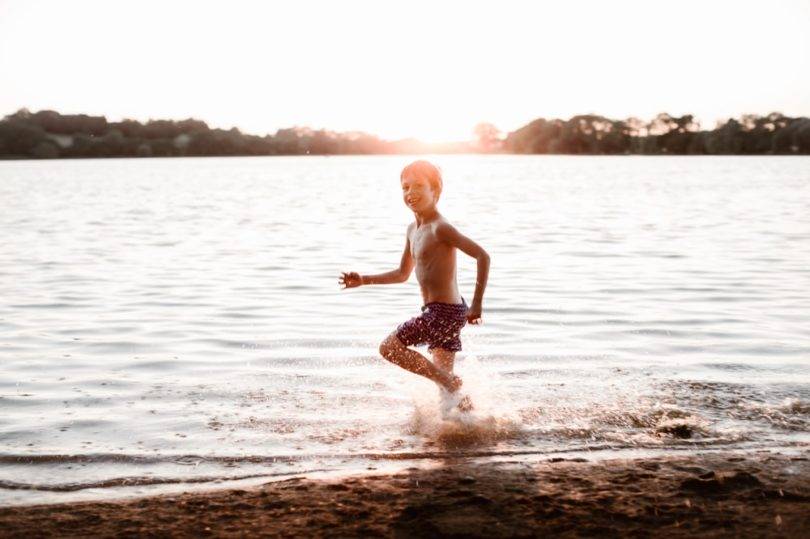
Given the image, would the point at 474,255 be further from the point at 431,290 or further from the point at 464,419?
the point at 464,419

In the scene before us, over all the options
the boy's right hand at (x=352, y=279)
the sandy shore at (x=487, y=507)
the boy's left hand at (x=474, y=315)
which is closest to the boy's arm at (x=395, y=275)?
the boy's right hand at (x=352, y=279)

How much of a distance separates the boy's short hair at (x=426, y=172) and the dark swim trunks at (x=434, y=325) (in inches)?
28.5

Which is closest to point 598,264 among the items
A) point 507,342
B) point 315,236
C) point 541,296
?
point 541,296

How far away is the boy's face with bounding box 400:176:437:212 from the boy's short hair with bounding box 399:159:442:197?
25mm

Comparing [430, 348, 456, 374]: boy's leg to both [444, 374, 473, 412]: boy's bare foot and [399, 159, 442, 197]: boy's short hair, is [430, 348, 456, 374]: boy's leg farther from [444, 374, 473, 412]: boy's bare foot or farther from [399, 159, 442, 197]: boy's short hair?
[399, 159, 442, 197]: boy's short hair

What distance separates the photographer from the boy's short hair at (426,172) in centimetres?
587

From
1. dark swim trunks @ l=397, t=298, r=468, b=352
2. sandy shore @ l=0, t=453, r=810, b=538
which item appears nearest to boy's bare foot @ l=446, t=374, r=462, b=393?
Answer: dark swim trunks @ l=397, t=298, r=468, b=352

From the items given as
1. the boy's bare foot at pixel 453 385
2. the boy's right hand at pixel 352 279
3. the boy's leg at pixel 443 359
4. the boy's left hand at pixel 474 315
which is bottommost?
the boy's bare foot at pixel 453 385

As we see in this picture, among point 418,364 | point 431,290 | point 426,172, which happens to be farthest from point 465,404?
point 426,172

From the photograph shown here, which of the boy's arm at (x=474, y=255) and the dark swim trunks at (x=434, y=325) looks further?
the dark swim trunks at (x=434, y=325)

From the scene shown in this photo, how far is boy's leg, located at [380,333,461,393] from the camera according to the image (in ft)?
19.3

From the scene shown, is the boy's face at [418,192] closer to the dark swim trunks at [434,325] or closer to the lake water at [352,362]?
the dark swim trunks at [434,325]

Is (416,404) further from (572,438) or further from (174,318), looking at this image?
(174,318)

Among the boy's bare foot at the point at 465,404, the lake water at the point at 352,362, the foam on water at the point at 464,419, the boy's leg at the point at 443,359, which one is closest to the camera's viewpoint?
the lake water at the point at 352,362
